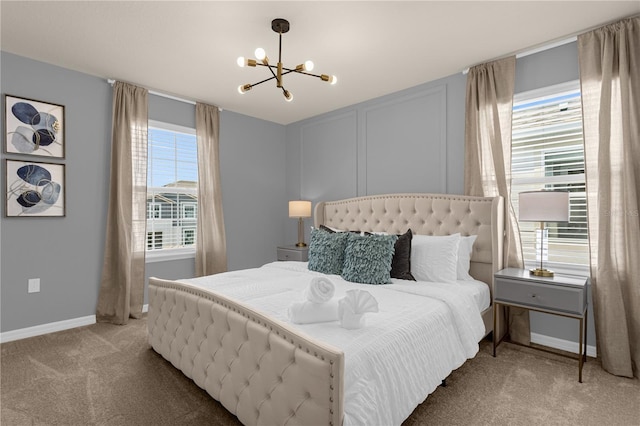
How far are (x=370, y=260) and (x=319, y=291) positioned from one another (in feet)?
3.28

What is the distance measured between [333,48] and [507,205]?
6.81ft

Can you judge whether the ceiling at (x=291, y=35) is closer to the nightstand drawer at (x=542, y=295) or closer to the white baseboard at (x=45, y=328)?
the nightstand drawer at (x=542, y=295)

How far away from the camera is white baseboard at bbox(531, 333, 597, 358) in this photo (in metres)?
2.63

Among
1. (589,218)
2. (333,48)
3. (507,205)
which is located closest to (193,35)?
(333,48)

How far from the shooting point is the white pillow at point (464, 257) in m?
2.84

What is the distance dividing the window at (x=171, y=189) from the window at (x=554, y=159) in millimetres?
3699

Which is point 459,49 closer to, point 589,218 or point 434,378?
point 589,218

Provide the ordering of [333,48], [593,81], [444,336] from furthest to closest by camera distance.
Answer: [333,48]
[593,81]
[444,336]

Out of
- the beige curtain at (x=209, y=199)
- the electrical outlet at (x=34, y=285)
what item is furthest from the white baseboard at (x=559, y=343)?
the electrical outlet at (x=34, y=285)

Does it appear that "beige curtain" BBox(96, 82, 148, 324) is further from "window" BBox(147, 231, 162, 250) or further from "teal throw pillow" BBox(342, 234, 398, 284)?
"teal throw pillow" BBox(342, 234, 398, 284)

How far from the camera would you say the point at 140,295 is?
366cm

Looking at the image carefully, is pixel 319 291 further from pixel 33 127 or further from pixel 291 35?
pixel 33 127

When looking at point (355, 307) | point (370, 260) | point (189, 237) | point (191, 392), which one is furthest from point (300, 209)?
point (355, 307)

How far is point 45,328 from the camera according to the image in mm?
3168
